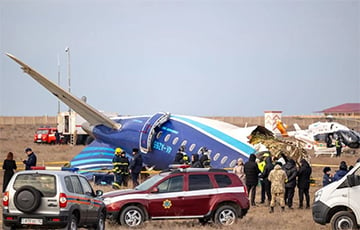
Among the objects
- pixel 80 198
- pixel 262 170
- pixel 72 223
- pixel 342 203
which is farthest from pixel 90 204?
pixel 262 170

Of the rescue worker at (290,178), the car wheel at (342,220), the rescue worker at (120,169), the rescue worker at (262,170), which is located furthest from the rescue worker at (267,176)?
the car wheel at (342,220)

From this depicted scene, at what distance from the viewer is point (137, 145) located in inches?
1246

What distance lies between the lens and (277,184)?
2266 cm

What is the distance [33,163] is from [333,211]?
11.6m

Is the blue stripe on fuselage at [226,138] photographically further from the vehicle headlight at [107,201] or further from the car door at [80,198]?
the car door at [80,198]

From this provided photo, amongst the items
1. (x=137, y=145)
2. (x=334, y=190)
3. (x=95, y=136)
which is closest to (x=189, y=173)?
(x=334, y=190)

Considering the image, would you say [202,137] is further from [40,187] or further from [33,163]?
[40,187]

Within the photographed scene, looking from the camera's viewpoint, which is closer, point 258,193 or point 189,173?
point 189,173

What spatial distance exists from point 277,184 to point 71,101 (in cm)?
1290

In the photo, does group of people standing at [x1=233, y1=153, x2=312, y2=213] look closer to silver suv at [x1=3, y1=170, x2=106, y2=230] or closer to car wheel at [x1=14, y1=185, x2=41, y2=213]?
silver suv at [x1=3, y1=170, x2=106, y2=230]

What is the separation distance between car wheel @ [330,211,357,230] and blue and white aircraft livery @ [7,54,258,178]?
1100cm

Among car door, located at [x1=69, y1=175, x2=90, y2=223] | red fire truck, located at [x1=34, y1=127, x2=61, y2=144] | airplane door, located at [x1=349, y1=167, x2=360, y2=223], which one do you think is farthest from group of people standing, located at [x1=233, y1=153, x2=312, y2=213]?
red fire truck, located at [x1=34, y1=127, x2=61, y2=144]

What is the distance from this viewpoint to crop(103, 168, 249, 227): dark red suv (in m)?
19.1

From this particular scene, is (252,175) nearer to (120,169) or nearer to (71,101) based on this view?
(120,169)
